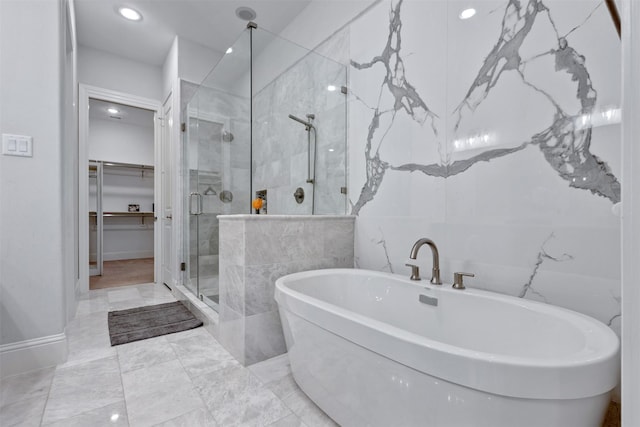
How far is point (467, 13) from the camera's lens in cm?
153

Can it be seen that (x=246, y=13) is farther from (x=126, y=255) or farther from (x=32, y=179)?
(x=126, y=255)

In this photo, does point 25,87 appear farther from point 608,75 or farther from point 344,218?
point 608,75

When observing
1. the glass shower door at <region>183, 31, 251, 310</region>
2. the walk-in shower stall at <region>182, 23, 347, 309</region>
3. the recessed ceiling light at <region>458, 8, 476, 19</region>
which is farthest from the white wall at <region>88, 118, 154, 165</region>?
the recessed ceiling light at <region>458, 8, 476, 19</region>

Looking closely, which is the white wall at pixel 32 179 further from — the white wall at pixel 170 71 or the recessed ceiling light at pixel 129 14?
the white wall at pixel 170 71

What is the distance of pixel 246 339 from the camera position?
168 cm

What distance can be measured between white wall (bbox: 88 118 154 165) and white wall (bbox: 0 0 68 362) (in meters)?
4.00

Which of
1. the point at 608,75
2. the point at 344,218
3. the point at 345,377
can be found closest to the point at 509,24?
the point at 608,75

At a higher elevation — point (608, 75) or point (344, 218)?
point (608, 75)

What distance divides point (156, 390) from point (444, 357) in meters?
1.41

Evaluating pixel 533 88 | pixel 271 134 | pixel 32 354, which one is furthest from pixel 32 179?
pixel 533 88

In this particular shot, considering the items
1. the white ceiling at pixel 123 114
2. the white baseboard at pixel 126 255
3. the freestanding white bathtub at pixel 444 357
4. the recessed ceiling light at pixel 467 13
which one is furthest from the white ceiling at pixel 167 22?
the white baseboard at pixel 126 255

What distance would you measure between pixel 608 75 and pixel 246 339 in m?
2.02

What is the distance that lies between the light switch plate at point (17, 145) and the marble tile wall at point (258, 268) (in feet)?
3.52

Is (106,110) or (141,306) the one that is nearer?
(141,306)
